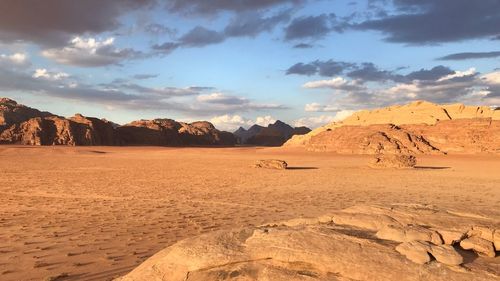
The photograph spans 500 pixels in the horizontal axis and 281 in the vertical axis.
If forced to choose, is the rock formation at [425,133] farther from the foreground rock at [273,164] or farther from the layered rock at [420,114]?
the foreground rock at [273,164]

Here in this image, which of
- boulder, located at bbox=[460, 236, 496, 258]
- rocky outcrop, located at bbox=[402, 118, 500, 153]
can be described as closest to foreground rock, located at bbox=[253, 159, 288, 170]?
boulder, located at bbox=[460, 236, 496, 258]

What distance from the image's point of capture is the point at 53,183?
21.3 m

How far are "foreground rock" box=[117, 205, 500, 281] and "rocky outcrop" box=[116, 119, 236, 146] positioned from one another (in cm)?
8312

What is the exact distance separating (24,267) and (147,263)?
305 centimetres

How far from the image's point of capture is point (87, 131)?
77.9 meters

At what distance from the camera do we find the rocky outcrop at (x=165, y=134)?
291ft

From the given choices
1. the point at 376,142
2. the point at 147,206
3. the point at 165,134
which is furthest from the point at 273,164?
the point at 165,134

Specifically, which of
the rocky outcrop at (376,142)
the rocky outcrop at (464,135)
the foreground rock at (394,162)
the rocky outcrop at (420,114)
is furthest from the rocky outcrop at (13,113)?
the foreground rock at (394,162)

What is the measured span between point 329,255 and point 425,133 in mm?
54245

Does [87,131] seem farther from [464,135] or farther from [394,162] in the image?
[394,162]

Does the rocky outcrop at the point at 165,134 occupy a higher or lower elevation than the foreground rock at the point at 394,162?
higher

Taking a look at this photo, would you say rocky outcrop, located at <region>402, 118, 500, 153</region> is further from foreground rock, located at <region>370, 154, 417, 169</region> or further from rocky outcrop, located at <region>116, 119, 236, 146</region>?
rocky outcrop, located at <region>116, 119, 236, 146</region>

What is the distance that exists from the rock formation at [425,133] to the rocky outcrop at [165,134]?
36907 millimetres

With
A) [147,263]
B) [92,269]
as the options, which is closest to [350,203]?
[92,269]
